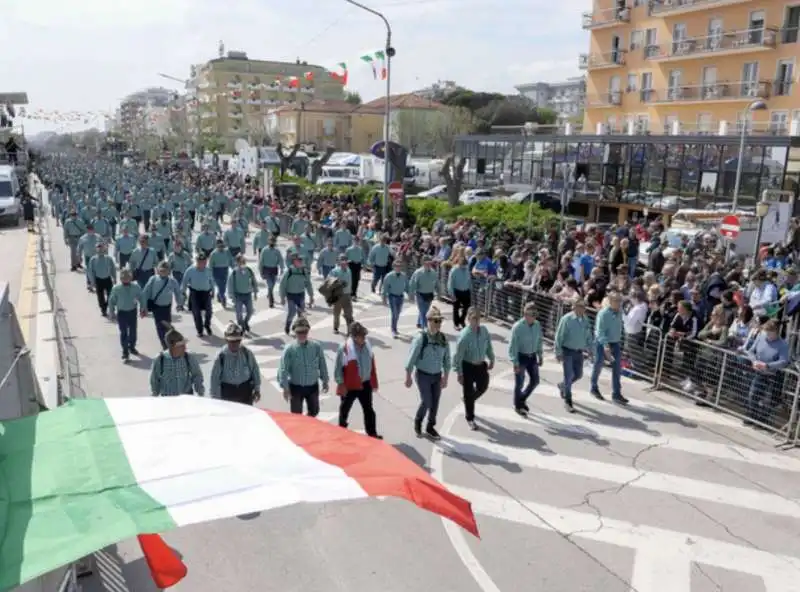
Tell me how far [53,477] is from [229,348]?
4458 mm

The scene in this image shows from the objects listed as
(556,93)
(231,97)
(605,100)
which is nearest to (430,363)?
(605,100)

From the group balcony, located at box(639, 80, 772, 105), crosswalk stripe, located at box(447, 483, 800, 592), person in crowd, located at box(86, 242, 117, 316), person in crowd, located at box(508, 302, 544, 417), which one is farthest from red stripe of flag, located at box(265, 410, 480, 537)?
balcony, located at box(639, 80, 772, 105)

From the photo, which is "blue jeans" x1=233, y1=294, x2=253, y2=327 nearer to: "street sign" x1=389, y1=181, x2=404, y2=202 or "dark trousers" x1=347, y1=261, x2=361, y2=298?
"dark trousers" x1=347, y1=261, x2=361, y2=298

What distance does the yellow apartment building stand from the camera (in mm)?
37281

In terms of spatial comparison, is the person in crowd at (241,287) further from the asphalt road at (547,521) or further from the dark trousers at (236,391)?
the dark trousers at (236,391)

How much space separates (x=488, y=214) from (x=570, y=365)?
14.8 meters

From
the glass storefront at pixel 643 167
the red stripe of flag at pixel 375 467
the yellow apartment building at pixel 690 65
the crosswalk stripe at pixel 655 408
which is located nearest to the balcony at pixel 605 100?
the yellow apartment building at pixel 690 65

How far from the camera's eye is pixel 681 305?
11062mm

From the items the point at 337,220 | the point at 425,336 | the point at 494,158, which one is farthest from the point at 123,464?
the point at 494,158

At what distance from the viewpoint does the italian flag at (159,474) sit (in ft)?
10.0

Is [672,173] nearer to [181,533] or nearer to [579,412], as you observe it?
[579,412]

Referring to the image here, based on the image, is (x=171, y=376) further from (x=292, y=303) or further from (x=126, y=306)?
(x=292, y=303)

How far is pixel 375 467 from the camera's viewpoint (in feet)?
12.6

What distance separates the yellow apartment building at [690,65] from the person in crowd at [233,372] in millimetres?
33019
